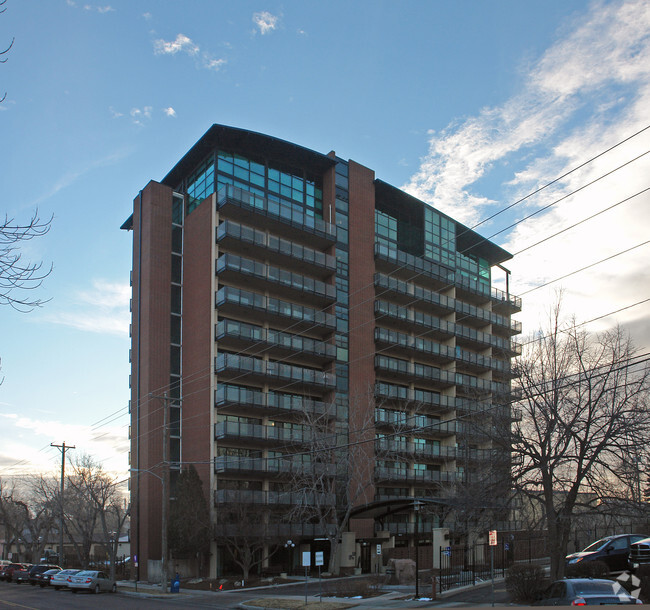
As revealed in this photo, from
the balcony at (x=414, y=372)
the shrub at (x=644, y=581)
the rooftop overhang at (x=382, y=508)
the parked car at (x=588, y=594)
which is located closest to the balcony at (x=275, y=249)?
the balcony at (x=414, y=372)

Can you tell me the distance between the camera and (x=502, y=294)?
78188 mm

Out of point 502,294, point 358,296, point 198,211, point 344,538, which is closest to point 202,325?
point 198,211

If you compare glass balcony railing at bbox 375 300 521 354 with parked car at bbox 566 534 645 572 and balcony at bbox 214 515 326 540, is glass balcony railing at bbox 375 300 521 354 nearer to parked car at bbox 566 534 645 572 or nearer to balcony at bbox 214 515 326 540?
balcony at bbox 214 515 326 540

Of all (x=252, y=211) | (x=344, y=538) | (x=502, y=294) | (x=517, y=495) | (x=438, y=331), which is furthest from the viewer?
(x=502, y=294)

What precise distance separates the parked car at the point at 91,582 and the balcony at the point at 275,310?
1989 centimetres

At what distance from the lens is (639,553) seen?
90.5ft

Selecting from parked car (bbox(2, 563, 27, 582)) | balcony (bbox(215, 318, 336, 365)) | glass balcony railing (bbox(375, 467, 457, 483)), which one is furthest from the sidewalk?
parked car (bbox(2, 563, 27, 582))

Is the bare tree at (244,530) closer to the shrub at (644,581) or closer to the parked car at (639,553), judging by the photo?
the parked car at (639,553)

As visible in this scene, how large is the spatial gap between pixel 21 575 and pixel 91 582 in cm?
1533

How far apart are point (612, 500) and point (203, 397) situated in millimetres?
31673

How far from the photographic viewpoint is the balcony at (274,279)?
169ft

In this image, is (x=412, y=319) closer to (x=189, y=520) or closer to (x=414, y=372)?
(x=414, y=372)

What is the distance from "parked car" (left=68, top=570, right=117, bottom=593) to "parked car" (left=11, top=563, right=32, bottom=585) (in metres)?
12.3

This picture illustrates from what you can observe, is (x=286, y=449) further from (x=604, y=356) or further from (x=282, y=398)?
(x=604, y=356)
